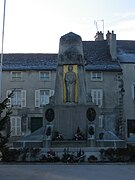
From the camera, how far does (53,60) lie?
46562 mm

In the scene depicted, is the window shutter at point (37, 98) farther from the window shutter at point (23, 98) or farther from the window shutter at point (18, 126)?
the window shutter at point (18, 126)

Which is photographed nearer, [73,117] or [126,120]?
[73,117]

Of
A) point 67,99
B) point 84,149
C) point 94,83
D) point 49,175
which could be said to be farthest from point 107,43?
point 49,175

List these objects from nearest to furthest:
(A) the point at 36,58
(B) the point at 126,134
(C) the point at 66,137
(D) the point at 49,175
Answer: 1. (D) the point at 49,175
2. (C) the point at 66,137
3. (B) the point at 126,134
4. (A) the point at 36,58

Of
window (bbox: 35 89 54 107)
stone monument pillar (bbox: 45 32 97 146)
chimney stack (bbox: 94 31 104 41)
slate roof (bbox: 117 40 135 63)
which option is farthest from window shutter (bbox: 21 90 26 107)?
stone monument pillar (bbox: 45 32 97 146)

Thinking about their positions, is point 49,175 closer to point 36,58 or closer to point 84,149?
point 84,149

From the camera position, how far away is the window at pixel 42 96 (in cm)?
4417

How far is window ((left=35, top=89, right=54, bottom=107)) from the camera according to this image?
44.2 metres

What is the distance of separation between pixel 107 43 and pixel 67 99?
2766 centimetres

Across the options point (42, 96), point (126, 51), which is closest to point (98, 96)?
point (42, 96)

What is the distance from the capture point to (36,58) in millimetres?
47062

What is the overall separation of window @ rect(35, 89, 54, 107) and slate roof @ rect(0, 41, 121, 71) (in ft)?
8.79

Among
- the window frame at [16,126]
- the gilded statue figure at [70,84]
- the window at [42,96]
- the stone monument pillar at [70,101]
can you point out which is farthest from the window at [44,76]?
the gilded statue figure at [70,84]

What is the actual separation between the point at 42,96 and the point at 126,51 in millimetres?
12250
